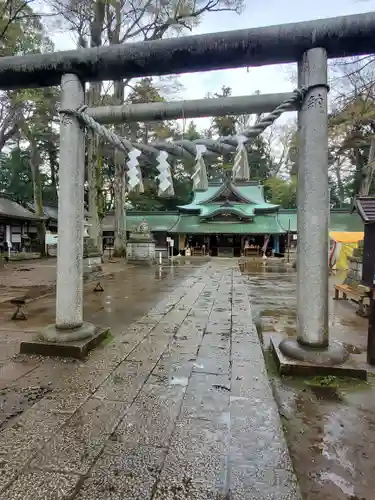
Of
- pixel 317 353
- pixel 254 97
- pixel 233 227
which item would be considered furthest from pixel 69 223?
pixel 233 227

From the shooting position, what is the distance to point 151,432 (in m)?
2.35

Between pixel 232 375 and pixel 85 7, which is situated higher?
pixel 85 7

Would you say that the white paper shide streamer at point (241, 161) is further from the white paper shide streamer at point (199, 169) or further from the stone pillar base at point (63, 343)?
the stone pillar base at point (63, 343)

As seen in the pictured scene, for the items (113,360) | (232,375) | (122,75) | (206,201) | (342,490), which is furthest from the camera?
(206,201)

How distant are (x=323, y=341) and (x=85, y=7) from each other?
56.7ft

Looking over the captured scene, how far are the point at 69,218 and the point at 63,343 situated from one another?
Answer: 60.5 inches

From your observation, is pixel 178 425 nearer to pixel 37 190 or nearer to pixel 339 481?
pixel 339 481

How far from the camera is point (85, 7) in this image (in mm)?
14453

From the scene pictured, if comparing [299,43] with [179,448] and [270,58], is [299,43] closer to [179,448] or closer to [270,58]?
[270,58]

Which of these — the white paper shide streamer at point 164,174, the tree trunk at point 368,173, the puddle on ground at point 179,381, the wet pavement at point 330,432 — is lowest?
the wet pavement at point 330,432

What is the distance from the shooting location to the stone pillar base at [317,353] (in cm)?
343

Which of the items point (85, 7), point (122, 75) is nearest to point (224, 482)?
point (122, 75)

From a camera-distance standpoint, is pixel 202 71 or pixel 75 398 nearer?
pixel 75 398

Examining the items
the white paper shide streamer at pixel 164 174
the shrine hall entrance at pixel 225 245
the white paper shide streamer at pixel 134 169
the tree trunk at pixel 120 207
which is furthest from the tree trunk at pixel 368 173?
the white paper shide streamer at pixel 134 169
